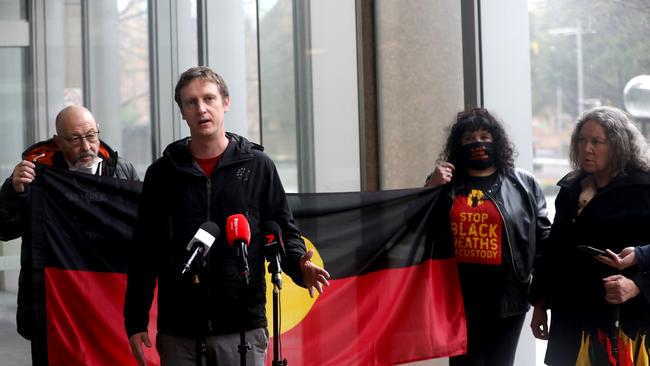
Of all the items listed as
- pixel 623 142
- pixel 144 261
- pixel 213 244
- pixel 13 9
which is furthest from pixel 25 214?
pixel 13 9

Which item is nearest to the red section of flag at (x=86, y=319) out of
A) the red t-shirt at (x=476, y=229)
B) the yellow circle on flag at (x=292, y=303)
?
the yellow circle on flag at (x=292, y=303)

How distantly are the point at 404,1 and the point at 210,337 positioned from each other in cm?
334

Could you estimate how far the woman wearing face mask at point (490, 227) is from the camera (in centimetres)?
472

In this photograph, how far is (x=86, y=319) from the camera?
4.68 metres

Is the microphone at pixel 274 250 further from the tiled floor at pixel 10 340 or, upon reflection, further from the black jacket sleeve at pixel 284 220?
the tiled floor at pixel 10 340

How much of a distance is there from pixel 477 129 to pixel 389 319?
3.29 feet

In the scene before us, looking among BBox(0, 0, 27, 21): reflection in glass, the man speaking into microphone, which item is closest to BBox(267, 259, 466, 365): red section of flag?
the man speaking into microphone

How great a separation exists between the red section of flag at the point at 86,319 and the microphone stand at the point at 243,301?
1375mm

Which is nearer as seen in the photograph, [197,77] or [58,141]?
[197,77]

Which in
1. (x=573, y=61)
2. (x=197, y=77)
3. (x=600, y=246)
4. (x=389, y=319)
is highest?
(x=573, y=61)

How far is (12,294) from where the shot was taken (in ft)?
25.0

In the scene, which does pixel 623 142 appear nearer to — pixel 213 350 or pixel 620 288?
pixel 620 288

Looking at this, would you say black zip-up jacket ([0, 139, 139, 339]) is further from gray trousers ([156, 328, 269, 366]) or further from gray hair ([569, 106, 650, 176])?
gray hair ([569, 106, 650, 176])

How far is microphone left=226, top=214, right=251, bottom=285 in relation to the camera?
129 inches
